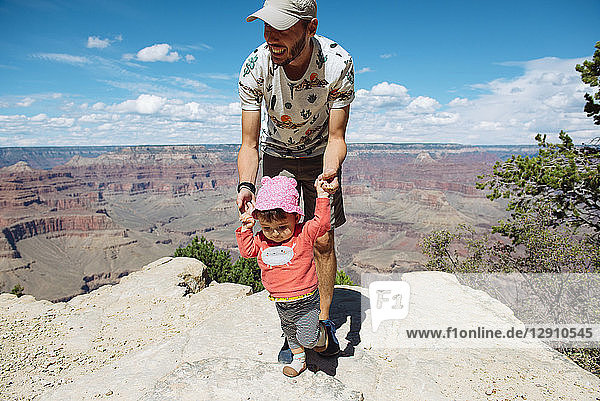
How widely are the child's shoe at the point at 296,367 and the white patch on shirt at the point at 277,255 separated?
0.88 metres

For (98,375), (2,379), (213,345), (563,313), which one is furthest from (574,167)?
(2,379)

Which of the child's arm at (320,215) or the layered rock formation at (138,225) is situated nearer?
the child's arm at (320,215)

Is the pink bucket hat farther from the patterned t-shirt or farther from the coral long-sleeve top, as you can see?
the patterned t-shirt

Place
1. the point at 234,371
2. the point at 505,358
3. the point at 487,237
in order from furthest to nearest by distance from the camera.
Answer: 1. the point at 487,237
2. the point at 505,358
3. the point at 234,371

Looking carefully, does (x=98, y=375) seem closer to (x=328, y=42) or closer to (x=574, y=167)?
(x=328, y=42)

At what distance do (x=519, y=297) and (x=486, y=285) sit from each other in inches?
45.7

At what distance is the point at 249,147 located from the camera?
3406 mm

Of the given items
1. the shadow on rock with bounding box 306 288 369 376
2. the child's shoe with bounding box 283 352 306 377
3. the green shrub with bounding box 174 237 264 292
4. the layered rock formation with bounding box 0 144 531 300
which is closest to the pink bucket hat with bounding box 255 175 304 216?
the child's shoe with bounding box 283 352 306 377

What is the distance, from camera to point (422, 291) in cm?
659

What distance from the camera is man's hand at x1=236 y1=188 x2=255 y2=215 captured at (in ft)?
9.75

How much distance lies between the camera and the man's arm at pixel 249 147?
329cm

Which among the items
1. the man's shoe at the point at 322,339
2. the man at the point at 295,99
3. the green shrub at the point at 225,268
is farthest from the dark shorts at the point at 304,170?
the green shrub at the point at 225,268

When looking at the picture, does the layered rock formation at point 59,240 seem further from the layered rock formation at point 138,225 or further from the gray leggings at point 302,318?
the gray leggings at point 302,318

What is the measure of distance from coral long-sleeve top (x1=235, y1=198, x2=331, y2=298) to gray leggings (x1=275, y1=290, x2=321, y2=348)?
111mm
